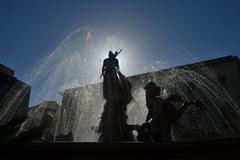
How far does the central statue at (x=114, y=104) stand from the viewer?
8406mm

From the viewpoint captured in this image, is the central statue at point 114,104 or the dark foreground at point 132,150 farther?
the central statue at point 114,104

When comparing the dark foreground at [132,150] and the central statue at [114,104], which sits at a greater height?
the central statue at [114,104]

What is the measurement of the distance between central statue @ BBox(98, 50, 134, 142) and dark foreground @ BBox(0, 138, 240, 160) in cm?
332

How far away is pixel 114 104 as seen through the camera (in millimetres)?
9102

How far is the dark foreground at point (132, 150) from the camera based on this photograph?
15.1ft

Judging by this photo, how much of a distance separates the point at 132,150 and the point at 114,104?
14.2ft

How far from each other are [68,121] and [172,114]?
28157mm

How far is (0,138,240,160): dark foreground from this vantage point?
4.62m

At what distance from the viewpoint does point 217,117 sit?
31.1 metres

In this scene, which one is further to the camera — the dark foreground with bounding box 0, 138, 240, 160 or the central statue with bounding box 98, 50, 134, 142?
the central statue with bounding box 98, 50, 134, 142

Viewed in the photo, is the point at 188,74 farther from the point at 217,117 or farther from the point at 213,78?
the point at 217,117

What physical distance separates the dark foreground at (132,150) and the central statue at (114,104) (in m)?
3.32

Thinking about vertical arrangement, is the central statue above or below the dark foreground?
above

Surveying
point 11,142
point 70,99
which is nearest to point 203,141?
point 11,142
